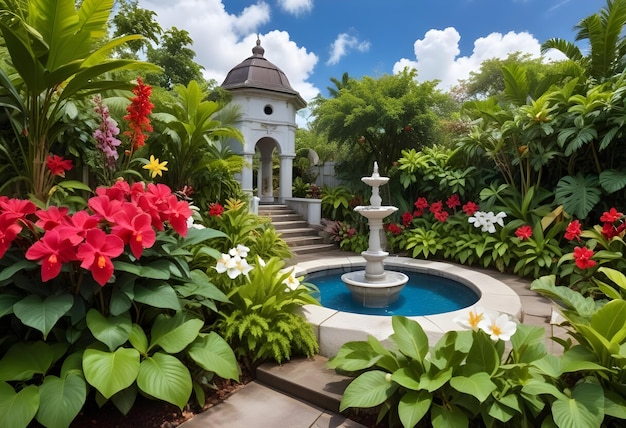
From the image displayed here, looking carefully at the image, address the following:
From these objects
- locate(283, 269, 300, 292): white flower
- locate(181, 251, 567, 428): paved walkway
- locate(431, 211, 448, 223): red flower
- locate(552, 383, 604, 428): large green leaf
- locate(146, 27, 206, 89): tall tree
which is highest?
locate(146, 27, 206, 89): tall tree

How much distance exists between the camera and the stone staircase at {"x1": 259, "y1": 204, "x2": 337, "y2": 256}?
288 inches

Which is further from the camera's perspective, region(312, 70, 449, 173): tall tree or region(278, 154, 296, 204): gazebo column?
region(278, 154, 296, 204): gazebo column

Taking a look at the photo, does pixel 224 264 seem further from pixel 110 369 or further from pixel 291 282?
pixel 110 369

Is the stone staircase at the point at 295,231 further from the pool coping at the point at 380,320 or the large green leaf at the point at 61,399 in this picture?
the large green leaf at the point at 61,399

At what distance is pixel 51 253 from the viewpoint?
173 centimetres

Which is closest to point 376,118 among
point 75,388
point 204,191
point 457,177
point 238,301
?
point 457,177

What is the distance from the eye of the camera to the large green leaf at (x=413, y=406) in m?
1.68

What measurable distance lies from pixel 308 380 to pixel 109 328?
4.31ft

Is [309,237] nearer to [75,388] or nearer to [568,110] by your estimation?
[568,110]

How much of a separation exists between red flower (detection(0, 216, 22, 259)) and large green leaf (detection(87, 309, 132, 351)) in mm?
529

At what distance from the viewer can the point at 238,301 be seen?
9.23 feet

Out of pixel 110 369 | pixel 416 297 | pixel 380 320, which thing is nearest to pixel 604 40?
pixel 416 297

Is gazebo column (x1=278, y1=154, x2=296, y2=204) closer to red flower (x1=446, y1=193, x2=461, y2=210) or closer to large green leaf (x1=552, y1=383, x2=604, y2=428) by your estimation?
red flower (x1=446, y1=193, x2=461, y2=210)

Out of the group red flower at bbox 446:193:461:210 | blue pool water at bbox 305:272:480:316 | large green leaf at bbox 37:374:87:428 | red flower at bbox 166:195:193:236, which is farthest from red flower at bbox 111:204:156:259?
red flower at bbox 446:193:461:210
